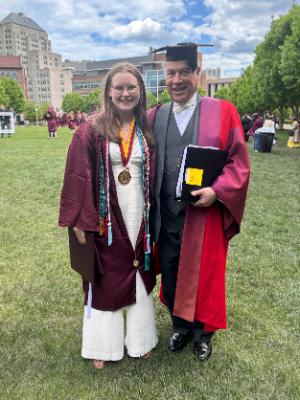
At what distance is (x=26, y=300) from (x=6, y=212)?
10.4 feet

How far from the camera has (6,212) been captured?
661 cm

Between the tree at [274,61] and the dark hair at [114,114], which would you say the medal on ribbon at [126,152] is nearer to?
the dark hair at [114,114]

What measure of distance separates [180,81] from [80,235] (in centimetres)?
117

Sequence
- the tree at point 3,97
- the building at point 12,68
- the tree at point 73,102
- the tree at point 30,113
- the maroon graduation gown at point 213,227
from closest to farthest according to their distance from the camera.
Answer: the maroon graduation gown at point 213,227 < the tree at point 3,97 < the tree at point 30,113 < the tree at point 73,102 < the building at point 12,68

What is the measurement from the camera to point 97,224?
8.15ft

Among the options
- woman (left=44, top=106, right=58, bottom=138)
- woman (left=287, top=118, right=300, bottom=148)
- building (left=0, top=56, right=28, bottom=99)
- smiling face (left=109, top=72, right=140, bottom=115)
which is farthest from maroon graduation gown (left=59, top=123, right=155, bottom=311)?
building (left=0, top=56, right=28, bottom=99)

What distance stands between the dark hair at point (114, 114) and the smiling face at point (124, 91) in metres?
0.03

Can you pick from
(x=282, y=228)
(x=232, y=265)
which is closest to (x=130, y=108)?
(x=232, y=265)

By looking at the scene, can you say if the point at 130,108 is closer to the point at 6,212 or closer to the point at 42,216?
the point at 42,216

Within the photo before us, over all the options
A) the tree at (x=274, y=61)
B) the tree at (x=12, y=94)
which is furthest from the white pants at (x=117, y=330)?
the tree at (x=12, y=94)

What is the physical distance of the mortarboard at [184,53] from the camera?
98.6 inches

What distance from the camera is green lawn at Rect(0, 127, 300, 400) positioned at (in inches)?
101

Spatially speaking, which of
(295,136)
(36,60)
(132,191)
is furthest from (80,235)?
(36,60)

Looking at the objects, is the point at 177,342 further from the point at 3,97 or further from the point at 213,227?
the point at 3,97
